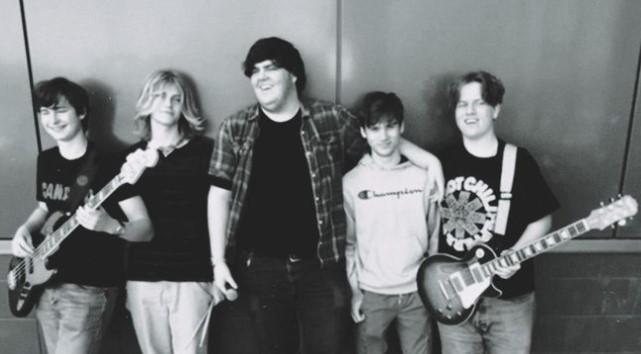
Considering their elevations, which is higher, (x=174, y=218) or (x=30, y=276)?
(x=174, y=218)

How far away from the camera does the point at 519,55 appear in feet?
10.4

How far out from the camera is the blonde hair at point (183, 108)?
3.01m

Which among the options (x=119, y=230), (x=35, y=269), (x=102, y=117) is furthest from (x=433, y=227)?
(x=35, y=269)

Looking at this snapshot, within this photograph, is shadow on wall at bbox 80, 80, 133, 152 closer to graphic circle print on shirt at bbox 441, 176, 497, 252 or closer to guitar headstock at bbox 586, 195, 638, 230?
graphic circle print on shirt at bbox 441, 176, 497, 252

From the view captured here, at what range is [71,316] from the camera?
2.87m

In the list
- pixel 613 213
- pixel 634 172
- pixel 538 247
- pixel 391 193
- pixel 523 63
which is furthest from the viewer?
pixel 634 172

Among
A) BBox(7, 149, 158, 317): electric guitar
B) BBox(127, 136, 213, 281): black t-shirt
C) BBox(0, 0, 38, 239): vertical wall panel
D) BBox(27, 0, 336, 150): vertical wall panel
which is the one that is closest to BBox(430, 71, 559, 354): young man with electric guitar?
BBox(27, 0, 336, 150): vertical wall panel

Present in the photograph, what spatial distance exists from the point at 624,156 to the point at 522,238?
108 centimetres

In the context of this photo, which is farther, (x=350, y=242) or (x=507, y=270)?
(x=350, y=242)

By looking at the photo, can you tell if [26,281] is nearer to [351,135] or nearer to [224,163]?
[224,163]

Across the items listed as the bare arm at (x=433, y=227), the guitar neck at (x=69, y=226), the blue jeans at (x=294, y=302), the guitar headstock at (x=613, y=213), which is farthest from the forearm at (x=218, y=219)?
the guitar headstock at (x=613, y=213)

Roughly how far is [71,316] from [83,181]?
0.71 m

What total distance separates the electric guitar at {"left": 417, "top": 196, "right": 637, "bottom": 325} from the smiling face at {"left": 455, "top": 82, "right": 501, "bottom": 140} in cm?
58

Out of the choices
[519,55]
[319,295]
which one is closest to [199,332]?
[319,295]
